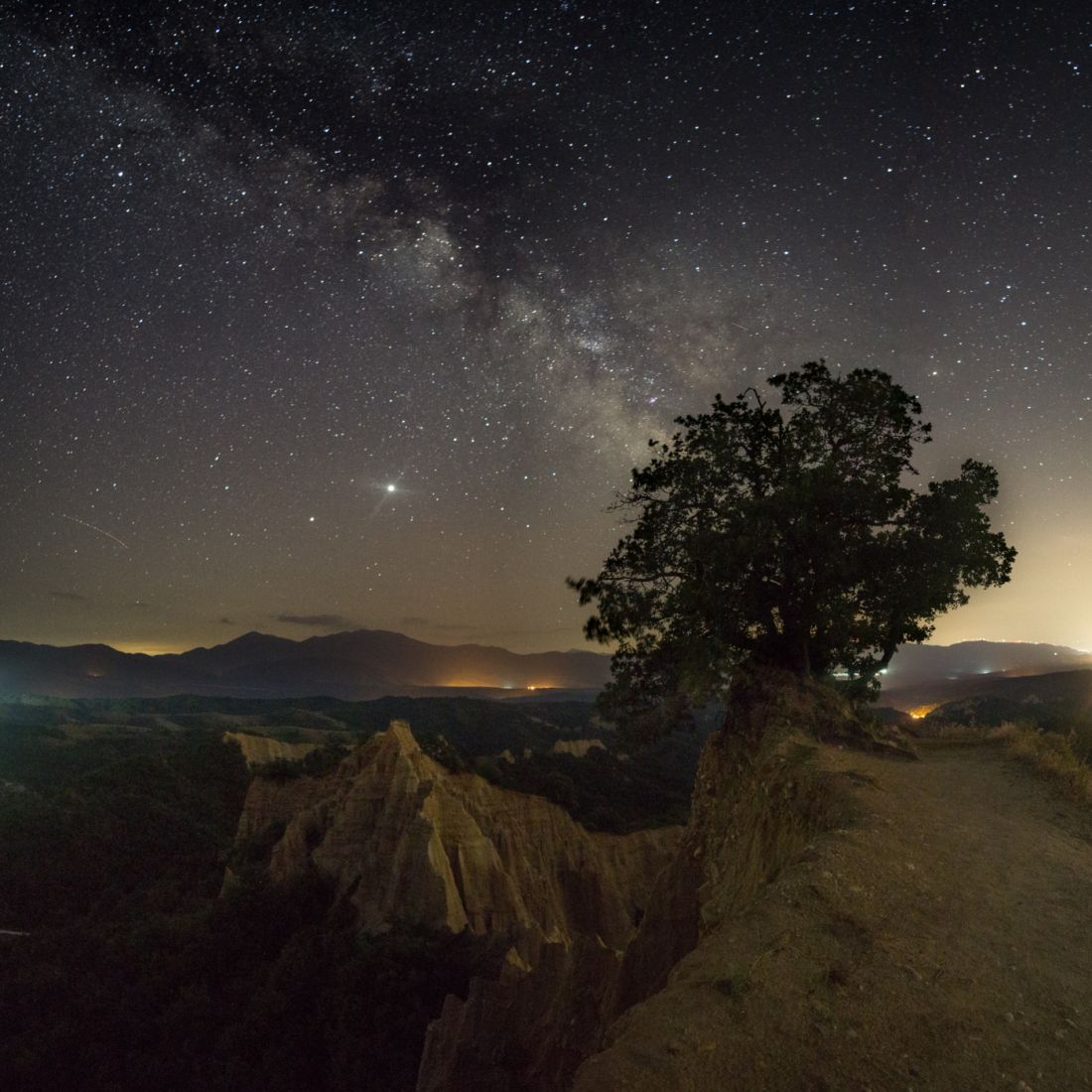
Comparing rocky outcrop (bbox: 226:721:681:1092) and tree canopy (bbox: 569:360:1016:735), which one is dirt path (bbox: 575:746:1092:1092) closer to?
tree canopy (bbox: 569:360:1016:735)

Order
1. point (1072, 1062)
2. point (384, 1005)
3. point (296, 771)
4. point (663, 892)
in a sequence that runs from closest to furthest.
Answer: point (1072, 1062)
point (663, 892)
point (384, 1005)
point (296, 771)

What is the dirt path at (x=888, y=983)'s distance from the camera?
425 cm

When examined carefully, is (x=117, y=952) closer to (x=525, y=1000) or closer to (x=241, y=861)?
(x=241, y=861)

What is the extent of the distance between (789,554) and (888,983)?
11480 mm

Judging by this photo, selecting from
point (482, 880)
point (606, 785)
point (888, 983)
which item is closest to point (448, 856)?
point (482, 880)

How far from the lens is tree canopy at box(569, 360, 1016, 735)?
15.3 m

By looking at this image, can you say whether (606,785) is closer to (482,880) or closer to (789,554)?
(482,880)

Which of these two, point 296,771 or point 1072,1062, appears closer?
point 1072,1062

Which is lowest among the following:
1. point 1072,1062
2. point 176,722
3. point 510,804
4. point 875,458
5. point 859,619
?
point 176,722

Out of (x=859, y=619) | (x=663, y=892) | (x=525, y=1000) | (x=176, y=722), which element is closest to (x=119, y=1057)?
(x=525, y=1000)

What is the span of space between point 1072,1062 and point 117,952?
53.5m

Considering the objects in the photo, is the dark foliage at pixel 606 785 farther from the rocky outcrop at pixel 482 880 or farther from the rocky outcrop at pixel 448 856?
the rocky outcrop at pixel 448 856

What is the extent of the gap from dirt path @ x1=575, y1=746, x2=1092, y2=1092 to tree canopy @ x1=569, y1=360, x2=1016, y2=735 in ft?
25.7

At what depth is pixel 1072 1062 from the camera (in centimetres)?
424
